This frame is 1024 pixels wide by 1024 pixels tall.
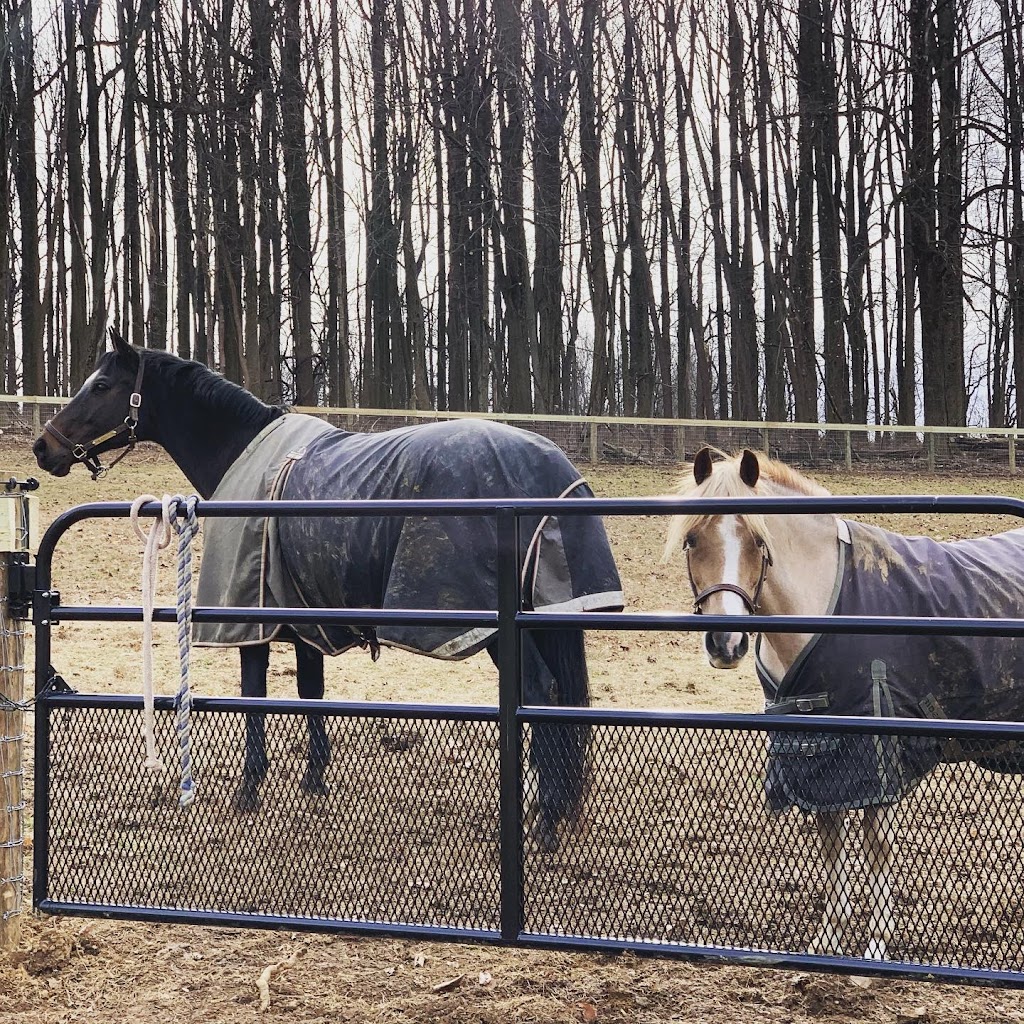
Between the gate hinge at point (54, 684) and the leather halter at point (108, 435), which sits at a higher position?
the leather halter at point (108, 435)

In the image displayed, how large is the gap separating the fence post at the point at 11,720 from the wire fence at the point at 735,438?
12064 millimetres

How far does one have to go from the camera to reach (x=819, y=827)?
2646 millimetres

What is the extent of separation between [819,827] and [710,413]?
65.6 ft

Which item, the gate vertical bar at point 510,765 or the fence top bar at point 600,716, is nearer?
the fence top bar at point 600,716

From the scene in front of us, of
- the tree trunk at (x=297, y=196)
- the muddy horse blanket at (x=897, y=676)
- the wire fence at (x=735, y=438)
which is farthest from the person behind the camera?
the tree trunk at (x=297, y=196)

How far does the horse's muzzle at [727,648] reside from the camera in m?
2.92

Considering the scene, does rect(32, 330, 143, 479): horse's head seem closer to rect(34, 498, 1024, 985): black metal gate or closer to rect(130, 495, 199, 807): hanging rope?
rect(34, 498, 1024, 985): black metal gate

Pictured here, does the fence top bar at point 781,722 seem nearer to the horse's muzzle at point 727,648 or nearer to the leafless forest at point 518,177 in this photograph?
the horse's muzzle at point 727,648

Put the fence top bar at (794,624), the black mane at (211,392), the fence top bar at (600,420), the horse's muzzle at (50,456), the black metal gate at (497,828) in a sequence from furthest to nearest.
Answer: the fence top bar at (600,420) < the horse's muzzle at (50,456) < the black mane at (211,392) < the black metal gate at (497,828) < the fence top bar at (794,624)

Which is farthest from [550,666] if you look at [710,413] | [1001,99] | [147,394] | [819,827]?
[1001,99]

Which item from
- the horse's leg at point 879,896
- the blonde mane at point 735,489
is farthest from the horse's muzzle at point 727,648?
the horse's leg at point 879,896

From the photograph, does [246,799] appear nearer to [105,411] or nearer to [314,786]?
[314,786]

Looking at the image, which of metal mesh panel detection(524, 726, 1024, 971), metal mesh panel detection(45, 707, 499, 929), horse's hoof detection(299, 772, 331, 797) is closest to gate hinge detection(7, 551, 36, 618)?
metal mesh panel detection(45, 707, 499, 929)

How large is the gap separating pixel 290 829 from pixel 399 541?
169cm
